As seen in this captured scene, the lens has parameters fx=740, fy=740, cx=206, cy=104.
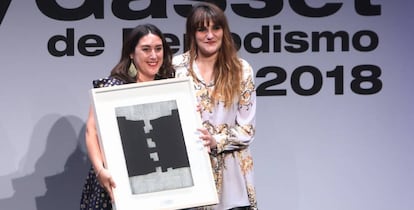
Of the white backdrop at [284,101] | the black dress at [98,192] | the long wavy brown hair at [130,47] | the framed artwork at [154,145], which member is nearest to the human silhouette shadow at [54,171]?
the white backdrop at [284,101]

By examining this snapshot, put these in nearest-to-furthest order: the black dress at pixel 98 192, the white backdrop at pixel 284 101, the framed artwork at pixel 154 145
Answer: the framed artwork at pixel 154 145
the black dress at pixel 98 192
the white backdrop at pixel 284 101

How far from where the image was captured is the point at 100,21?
3.60m

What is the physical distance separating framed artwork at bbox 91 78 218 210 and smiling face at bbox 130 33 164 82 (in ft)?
0.33

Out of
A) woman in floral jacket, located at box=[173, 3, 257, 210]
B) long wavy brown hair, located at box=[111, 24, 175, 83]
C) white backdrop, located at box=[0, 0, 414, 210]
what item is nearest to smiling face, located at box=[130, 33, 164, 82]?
long wavy brown hair, located at box=[111, 24, 175, 83]

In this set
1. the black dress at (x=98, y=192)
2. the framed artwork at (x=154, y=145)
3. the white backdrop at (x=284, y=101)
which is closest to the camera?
the framed artwork at (x=154, y=145)

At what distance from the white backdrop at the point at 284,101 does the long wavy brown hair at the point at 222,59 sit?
35.2 inches

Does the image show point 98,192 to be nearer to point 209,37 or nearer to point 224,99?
point 224,99

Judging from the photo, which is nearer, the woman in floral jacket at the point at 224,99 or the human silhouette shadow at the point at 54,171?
the woman in floral jacket at the point at 224,99

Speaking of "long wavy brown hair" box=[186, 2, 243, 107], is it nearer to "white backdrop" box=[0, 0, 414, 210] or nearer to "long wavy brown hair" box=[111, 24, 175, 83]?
"long wavy brown hair" box=[111, 24, 175, 83]

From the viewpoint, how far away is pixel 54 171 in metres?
3.63

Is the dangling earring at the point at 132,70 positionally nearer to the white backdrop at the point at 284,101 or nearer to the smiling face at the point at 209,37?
the smiling face at the point at 209,37

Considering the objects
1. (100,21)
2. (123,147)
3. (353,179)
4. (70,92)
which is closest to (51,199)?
(70,92)

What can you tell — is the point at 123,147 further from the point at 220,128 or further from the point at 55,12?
the point at 55,12

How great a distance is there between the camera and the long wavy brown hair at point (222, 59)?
8.89ft
